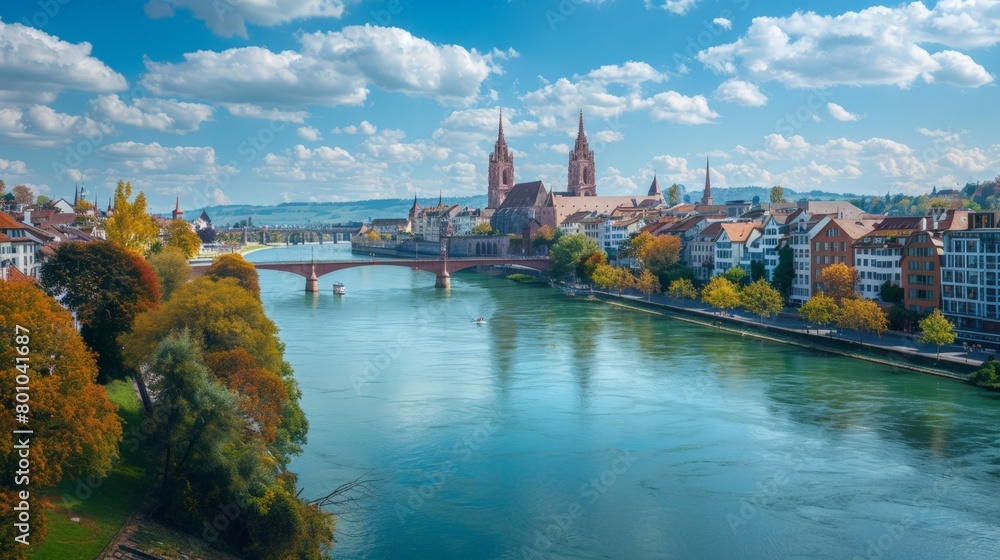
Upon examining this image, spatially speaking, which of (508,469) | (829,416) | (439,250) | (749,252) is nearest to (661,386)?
(829,416)

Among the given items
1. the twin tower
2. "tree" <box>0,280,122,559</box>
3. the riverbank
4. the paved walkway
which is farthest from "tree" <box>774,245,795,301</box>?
the twin tower

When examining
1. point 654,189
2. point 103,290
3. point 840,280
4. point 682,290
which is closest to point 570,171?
point 654,189

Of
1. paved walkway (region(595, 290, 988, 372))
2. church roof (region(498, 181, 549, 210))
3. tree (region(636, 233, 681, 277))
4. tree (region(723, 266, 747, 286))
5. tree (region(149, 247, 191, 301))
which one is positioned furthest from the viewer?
church roof (region(498, 181, 549, 210))

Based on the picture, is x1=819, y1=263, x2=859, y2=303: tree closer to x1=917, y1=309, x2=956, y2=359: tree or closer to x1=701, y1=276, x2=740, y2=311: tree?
x1=701, y1=276, x2=740, y2=311: tree

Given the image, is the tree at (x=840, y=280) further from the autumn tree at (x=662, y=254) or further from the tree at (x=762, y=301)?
the autumn tree at (x=662, y=254)

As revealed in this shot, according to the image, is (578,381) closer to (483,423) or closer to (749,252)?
(483,423)

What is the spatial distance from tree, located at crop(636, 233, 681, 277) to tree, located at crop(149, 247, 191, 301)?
3786 centimetres

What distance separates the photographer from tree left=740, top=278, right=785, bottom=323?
158 feet

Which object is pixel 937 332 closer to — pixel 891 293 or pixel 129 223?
pixel 891 293

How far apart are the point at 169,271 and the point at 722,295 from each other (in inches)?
1190

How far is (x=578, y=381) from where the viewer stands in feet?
115

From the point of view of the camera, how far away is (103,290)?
2798cm

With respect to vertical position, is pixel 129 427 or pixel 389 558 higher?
pixel 129 427

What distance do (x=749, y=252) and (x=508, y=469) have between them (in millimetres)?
42311
